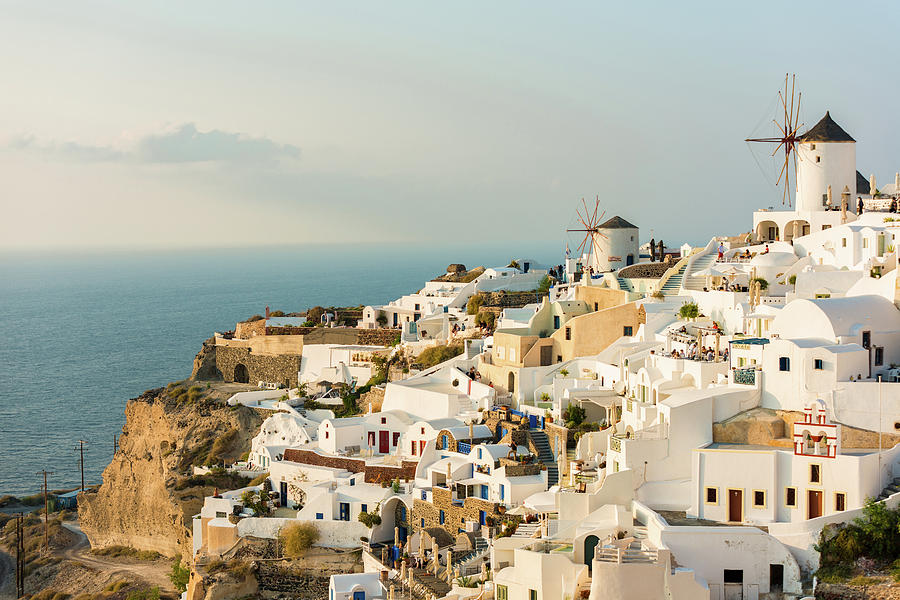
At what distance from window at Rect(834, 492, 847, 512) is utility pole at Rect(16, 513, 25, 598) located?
29.3m

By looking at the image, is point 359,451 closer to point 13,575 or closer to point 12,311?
point 13,575

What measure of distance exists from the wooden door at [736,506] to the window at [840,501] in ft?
5.64

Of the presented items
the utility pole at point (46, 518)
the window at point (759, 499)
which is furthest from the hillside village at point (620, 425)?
the utility pole at point (46, 518)

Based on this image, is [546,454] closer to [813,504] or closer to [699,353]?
[699,353]

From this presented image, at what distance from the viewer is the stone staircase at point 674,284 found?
35750 millimetres

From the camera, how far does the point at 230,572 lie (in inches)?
1145

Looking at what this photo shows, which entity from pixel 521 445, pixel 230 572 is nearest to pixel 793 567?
pixel 521 445

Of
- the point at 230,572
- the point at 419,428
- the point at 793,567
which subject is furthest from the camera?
the point at 419,428

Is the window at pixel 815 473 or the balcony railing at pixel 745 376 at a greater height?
the balcony railing at pixel 745 376

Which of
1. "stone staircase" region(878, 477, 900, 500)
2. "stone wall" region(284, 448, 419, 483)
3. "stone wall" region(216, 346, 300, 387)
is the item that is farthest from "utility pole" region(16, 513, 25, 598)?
"stone staircase" region(878, 477, 900, 500)

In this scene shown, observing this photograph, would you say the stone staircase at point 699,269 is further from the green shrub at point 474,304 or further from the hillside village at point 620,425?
the green shrub at point 474,304

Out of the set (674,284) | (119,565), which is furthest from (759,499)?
(119,565)

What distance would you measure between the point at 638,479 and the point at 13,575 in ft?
89.8

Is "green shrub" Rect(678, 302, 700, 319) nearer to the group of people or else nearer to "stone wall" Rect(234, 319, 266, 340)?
the group of people
